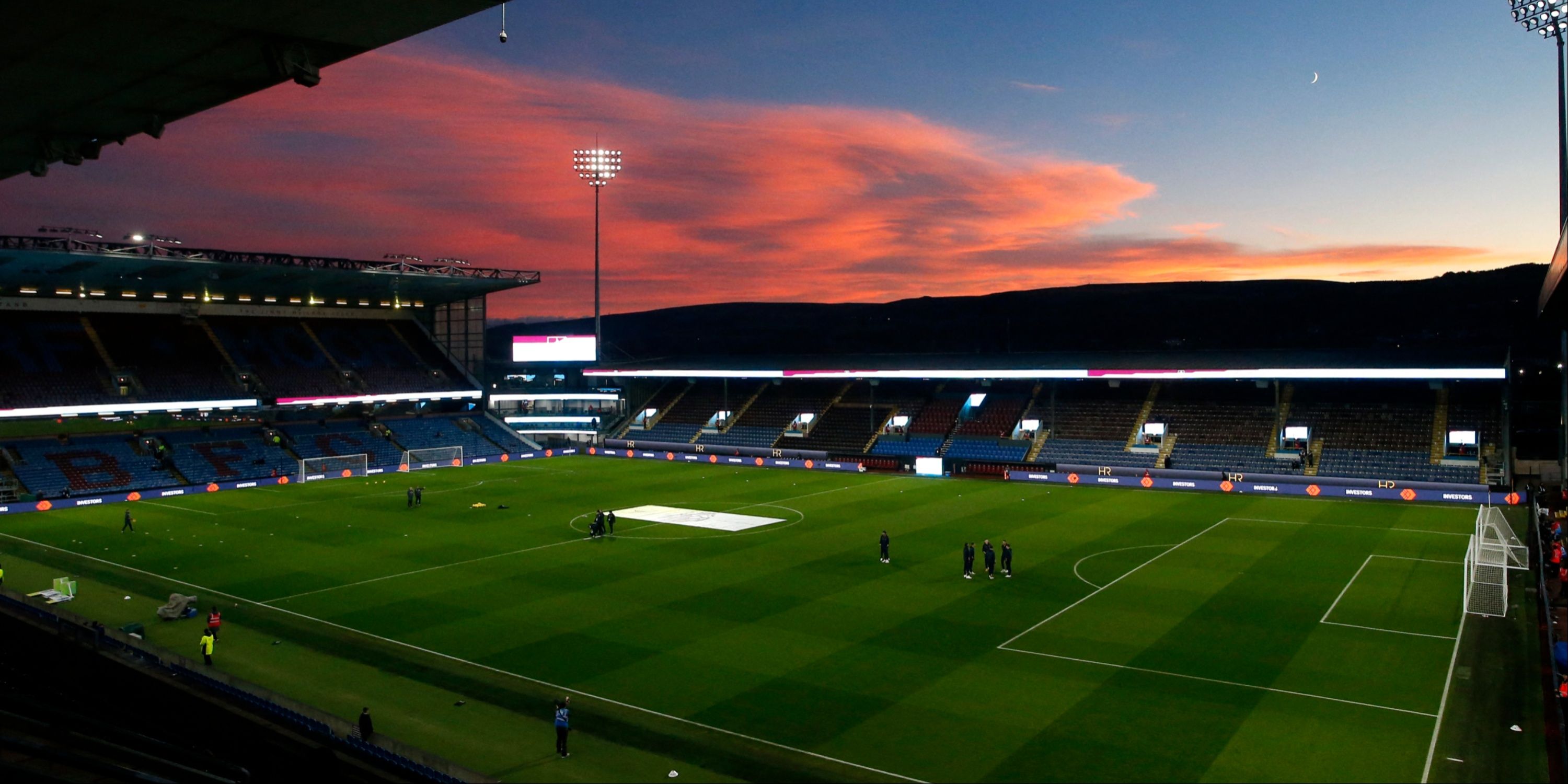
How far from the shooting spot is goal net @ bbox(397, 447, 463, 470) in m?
65.9

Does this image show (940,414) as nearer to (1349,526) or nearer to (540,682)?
(1349,526)

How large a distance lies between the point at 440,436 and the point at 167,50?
68.7 m

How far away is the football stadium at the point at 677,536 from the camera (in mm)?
16703

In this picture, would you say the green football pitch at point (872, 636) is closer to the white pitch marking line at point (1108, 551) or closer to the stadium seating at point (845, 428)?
the white pitch marking line at point (1108, 551)

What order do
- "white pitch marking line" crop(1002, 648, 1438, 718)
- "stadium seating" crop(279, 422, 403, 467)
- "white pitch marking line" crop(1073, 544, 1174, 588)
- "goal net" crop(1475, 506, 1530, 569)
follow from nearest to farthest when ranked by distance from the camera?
1. "white pitch marking line" crop(1002, 648, 1438, 718)
2. "goal net" crop(1475, 506, 1530, 569)
3. "white pitch marking line" crop(1073, 544, 1174, 588)
4. "stadium seating" crop(279, 422, 403, 467)

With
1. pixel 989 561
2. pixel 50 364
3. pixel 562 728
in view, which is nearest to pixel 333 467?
pixel 50 364

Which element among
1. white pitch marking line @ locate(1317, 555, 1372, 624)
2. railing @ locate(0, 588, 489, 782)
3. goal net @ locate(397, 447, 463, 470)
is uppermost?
goal net @ locate(397, 447, 463, 470)

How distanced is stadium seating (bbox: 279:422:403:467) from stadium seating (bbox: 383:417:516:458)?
166 centimetres

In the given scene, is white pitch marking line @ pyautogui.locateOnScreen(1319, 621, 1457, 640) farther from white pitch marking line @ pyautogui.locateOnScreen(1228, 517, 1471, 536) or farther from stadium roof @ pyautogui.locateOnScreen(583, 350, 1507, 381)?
stadium roof @ pyautogui.locateOnScreen(583, 350, 1507, 381)

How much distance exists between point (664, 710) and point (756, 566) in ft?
44.3

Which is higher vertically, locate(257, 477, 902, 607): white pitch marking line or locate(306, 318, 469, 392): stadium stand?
locate(306, 318, 469, 392): stadium stand

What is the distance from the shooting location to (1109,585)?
29781 mm

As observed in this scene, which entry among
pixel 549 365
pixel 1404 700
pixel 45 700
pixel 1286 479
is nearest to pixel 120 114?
pixel 45 700

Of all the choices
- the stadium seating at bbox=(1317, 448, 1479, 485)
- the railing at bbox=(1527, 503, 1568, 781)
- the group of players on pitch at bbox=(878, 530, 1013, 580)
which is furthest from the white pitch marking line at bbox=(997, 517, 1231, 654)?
the stadium seating at bbox=(1317, 448, 1479, 485)
